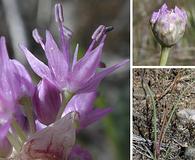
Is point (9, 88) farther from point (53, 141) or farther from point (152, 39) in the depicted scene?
point (152, 39)

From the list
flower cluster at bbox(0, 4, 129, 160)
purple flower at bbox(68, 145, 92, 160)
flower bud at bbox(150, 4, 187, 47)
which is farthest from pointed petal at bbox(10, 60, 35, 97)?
flower bud at bbox(150, 4, 187, 47)

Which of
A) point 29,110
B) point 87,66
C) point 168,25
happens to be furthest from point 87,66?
point 168,25

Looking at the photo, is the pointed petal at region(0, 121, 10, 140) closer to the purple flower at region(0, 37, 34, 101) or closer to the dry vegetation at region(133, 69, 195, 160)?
the purple flower at region(0, 37, 34, 101)

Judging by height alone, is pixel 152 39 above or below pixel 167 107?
Result: above

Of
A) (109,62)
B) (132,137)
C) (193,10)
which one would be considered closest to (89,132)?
(109,62)

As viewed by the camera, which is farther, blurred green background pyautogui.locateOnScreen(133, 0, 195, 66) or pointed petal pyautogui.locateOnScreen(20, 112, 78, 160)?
blurred green background pyautogui.locateOnScreen(133, 0, 195, 66)

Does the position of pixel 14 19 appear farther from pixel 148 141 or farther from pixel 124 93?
pixel 148 141
